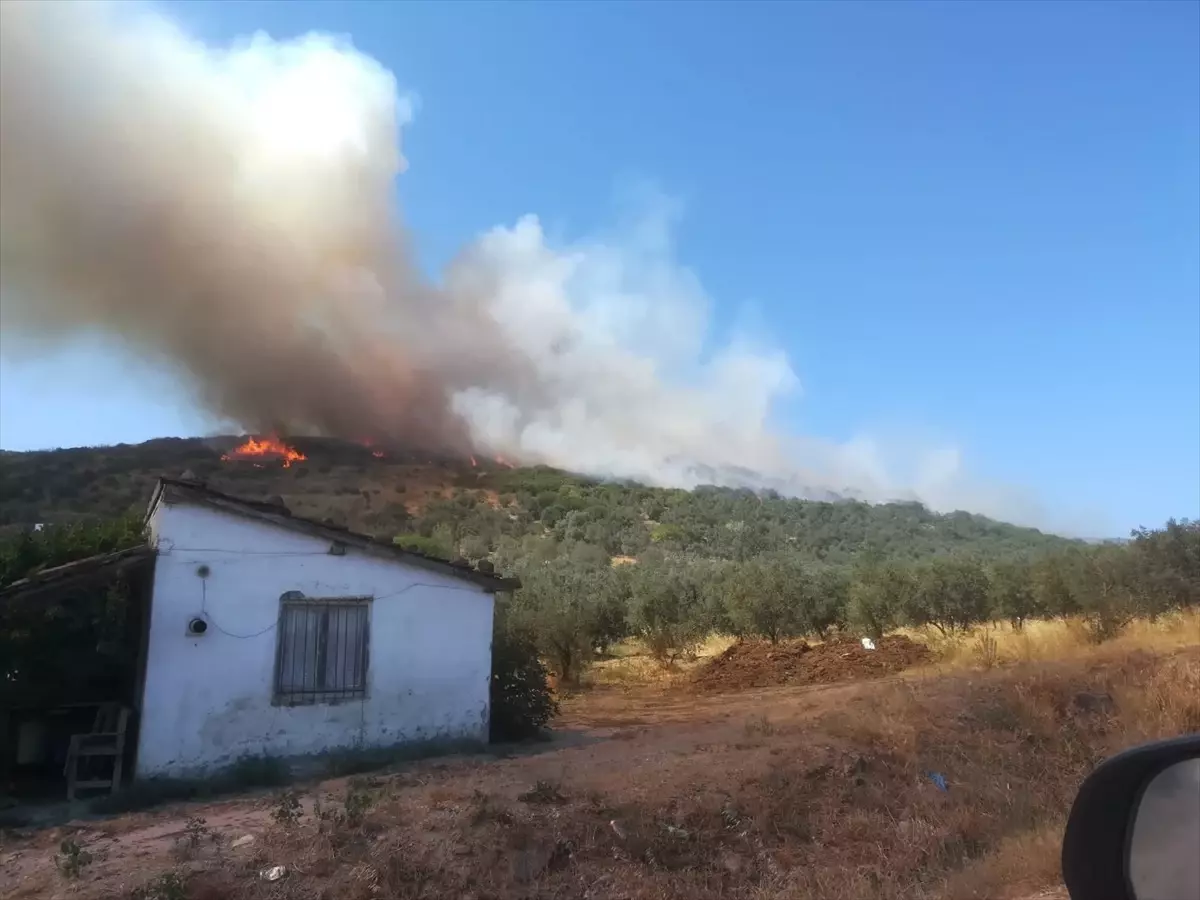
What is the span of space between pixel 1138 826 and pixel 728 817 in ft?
20.5

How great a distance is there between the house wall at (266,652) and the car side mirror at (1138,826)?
9938 mm

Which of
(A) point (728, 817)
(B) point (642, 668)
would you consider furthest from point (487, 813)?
(B) point (642, 668)

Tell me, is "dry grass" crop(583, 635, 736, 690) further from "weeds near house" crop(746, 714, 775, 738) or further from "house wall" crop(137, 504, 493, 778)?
"house wall" crop(137, 504, 493, 778)

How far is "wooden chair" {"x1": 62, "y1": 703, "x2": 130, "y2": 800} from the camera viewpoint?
31.4 feet

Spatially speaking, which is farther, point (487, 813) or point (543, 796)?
point (543, 796)

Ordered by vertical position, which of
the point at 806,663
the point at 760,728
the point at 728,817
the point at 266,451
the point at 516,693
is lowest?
the point at 728,817

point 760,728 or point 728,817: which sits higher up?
A: point 760,728

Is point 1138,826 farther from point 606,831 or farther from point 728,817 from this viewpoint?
point 728,817

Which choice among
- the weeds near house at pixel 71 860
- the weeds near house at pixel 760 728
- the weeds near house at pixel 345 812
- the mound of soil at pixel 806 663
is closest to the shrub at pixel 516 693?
the weeds near house at pixel 760 728

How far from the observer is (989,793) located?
9.04m

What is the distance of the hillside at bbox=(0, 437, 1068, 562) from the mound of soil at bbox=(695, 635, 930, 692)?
19.3 meters

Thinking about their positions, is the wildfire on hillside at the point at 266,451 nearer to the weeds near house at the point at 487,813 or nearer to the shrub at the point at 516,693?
the shrub at the point at 516,693

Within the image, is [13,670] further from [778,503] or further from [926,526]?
[926,526]

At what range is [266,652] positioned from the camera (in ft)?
34.9
